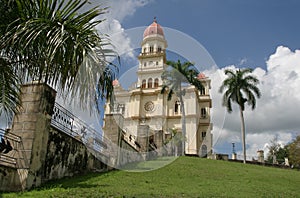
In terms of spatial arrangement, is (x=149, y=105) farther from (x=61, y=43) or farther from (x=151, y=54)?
(x=61, y=43)

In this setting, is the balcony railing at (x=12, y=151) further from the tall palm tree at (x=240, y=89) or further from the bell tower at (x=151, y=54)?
the tall palm tree at (x=240, y=89)

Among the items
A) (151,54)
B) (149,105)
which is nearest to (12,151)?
(151,54)

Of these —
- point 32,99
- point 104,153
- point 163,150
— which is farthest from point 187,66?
point 32,99

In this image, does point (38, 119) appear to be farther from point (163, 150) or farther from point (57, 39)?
point (163, 150)

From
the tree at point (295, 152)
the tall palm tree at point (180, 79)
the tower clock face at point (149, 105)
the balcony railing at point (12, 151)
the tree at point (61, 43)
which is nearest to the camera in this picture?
the tree at point (61, 43)

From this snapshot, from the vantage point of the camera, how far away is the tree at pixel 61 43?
2.86 meters

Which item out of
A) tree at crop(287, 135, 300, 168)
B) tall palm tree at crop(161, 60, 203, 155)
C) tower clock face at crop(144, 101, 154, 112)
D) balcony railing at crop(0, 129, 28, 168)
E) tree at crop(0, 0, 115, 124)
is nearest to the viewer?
tree at crop(0, 0, 115, 124)

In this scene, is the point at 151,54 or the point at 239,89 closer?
Result: the point at 151,54

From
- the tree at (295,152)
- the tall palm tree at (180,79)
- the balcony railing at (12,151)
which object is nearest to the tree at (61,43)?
the balcony railing at (12,151)

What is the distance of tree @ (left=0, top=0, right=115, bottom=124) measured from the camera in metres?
2.86

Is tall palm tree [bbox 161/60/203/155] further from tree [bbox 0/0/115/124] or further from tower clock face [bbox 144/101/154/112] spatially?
tree [bbox 0/0/115/124]

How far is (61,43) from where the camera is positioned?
9.21 ft

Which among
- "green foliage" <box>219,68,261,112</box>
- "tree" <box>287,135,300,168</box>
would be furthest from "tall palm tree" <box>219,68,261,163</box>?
"tree" <box>287,135,300,168</box>

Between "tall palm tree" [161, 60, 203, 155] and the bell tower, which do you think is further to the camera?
"tall palm tree" [161, 60, 203, 155]
